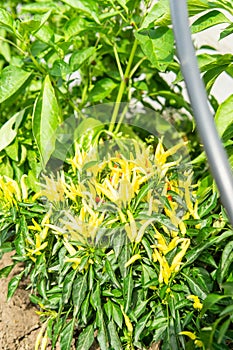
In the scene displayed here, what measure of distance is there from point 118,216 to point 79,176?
20 cm

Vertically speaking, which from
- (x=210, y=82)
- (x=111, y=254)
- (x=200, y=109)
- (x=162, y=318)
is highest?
(x=210, y=82)

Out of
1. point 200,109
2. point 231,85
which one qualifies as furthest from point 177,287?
point 231,85

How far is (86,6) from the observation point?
1.97 m

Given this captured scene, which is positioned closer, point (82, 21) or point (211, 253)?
point (211, 253)

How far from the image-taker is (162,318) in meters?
1.55

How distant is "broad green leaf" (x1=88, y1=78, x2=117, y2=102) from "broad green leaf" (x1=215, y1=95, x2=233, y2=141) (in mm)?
614

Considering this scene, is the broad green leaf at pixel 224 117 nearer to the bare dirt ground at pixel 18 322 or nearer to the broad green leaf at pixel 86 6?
the broad green leaf at pixel 86 6

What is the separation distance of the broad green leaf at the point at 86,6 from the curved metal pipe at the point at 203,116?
→ 957mm

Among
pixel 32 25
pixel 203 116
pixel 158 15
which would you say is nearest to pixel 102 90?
pixel 32 25

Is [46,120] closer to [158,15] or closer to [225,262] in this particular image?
[158,15]

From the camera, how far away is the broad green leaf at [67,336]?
1605 mm

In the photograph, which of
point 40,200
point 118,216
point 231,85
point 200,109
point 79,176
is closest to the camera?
point 200,109

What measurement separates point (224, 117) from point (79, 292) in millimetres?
600

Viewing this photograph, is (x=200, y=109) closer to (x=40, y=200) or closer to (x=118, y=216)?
(x=118, y=216)
